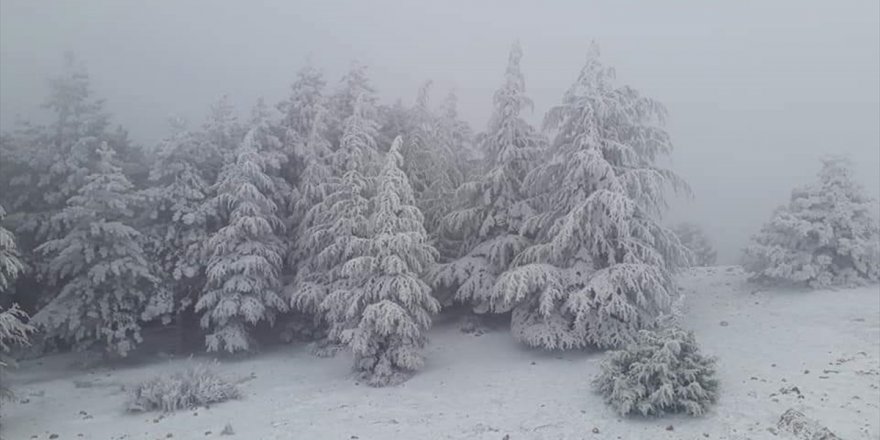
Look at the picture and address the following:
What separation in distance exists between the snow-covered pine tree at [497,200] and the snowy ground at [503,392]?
1992mm

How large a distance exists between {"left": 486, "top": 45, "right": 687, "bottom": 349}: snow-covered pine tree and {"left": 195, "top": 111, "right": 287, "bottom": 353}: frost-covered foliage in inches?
271

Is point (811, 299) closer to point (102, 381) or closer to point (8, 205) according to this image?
point (102, 381)

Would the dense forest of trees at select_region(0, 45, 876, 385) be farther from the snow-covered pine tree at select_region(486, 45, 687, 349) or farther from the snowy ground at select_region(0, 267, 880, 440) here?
the snowy ground at select_region(0, 267, 880, 440)

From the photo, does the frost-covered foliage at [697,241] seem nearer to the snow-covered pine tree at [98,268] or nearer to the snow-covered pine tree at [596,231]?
the snow-covered pine tree at [596,231]

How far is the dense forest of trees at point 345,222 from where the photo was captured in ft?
54.3

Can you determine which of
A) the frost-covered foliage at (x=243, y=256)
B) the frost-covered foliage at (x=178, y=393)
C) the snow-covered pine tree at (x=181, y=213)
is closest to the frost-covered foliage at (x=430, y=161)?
the frost-covered foliage at (x=243, y=256)

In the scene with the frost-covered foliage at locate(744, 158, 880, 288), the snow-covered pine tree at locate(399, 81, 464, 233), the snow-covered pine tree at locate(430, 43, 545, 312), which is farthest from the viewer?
the snow-covered pine tree at locate(399, 81, 464, 233)

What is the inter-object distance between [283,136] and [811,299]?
59.0 ft

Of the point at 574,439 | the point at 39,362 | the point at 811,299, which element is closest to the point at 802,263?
the point at 811,299

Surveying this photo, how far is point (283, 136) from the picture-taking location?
74.8 ft

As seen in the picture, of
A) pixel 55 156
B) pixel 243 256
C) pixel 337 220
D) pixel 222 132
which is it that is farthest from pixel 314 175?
pixel 55 156

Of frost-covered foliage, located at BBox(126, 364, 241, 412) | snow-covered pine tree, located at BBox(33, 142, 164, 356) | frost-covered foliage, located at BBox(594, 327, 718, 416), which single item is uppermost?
snow-covered pine tree, located at BBox(33, 142, 164, 356)

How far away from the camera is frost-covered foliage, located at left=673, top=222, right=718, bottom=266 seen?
4519cm

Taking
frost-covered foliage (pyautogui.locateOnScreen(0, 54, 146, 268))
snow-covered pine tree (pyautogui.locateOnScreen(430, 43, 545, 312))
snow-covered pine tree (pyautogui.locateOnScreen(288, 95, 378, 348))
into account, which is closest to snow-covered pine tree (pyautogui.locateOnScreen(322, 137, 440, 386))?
snow-covered pine tree (pyautogui.locateOnScreen(288, 95, 378, 348))
